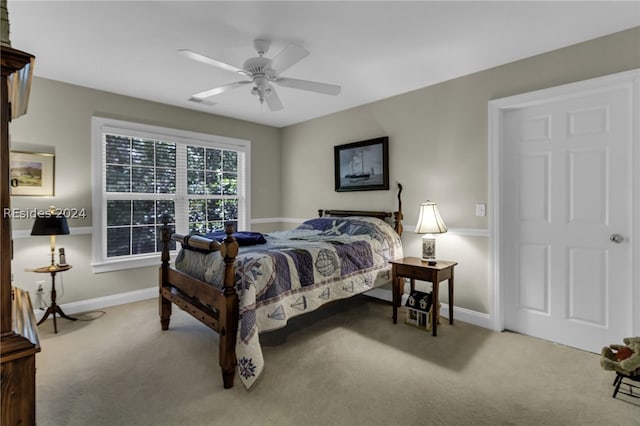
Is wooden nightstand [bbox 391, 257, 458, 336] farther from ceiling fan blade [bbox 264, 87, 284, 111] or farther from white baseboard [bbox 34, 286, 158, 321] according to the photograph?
white baseboard [bbox 34, 286, 158, 321]

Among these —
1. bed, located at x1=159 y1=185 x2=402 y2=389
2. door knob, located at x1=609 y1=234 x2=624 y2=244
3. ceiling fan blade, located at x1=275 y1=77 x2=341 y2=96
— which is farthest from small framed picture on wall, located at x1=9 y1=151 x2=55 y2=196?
door knob, located at x1=609 y1=234 x2=624 y2=244

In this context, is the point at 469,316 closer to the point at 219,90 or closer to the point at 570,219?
the point at 570,219

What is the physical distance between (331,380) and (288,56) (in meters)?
2.24

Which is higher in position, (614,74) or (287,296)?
(614,74)

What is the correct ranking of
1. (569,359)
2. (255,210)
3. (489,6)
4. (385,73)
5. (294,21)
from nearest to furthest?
(489,6) → (294,21) → (569,359) → (385,73) → (255,210)

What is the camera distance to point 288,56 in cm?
218

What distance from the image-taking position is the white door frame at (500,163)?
7.62 feet

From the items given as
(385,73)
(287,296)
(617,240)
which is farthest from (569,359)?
(385,73)

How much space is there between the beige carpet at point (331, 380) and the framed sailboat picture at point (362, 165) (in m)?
1.81

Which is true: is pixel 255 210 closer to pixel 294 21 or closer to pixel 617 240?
pixel 294 21

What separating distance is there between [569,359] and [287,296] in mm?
2225

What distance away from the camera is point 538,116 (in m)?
2.82

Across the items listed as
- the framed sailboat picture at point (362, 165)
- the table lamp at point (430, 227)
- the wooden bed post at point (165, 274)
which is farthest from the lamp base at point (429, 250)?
the wooden bed post at point (165, 274)

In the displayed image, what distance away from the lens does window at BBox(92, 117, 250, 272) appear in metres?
3.64
